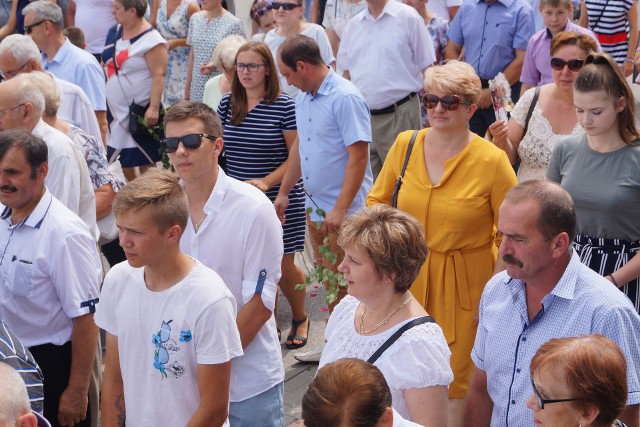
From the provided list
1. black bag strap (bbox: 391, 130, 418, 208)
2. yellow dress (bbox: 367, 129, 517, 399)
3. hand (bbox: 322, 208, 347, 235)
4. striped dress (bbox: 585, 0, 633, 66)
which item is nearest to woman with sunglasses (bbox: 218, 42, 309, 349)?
hand (bbox: 322, 208, 347, 235)

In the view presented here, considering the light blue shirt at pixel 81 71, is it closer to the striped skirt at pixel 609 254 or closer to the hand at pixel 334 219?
the hand at pixel 334 219

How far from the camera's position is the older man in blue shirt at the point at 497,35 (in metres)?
8.47

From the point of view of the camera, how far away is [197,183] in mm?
4352

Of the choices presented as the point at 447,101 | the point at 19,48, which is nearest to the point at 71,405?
the point at 447,101

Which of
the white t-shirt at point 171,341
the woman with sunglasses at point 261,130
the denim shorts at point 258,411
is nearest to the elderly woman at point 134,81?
the woman with sunglasses at point 261,130

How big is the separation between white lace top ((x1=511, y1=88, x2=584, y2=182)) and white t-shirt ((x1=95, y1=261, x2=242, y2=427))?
2.39m

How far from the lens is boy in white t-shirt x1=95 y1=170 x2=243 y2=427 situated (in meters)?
3.66

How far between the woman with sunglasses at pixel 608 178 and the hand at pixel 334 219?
194 centimetres

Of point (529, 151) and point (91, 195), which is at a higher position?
point (529, 151)

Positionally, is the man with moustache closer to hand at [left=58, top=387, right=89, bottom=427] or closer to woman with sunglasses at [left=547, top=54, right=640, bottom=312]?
woman with sunglasses at [left=547, top=54, right=640, bottom=312]

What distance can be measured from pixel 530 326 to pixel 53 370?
2.28m

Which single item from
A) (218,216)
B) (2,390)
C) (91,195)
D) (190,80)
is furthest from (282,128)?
(2,390)

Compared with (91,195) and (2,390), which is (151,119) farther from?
(2,390)

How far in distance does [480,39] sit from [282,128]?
2.65 m
